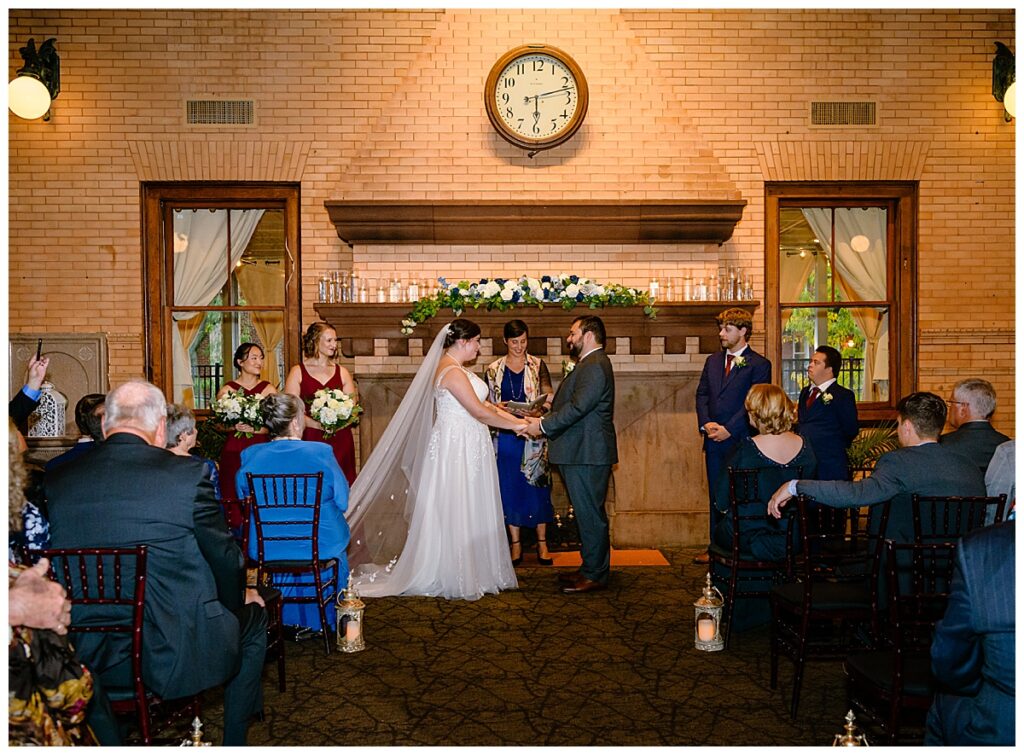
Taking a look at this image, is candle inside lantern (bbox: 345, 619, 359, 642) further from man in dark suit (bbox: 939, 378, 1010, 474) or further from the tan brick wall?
the tan brick wall

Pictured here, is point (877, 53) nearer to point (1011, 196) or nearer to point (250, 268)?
point (1011, 196)

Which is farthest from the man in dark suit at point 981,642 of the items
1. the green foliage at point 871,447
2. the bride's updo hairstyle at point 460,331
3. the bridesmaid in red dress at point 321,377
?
the green foliage at point 871,447

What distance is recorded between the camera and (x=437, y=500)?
21.5 ft

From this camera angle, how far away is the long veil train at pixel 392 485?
6.62 m

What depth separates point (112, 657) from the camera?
10.6 feet

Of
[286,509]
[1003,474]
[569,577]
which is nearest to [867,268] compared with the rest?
[569,577]

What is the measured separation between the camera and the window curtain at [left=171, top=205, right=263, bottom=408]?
28.9 ft

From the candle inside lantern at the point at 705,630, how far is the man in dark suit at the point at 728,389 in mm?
1993

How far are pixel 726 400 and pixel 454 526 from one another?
2242mm

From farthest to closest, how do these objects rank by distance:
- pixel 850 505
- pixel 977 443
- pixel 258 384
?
1. pixel 258 384
2. pixel 977 443
3. pixel 850 505

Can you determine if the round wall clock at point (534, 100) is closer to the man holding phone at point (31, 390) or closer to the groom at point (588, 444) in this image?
the groom at point (588, 444)

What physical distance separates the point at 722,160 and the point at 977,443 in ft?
14.7

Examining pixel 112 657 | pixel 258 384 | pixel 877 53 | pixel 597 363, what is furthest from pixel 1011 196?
pixel 112 657

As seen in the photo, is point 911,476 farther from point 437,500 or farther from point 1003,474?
point 437,500
